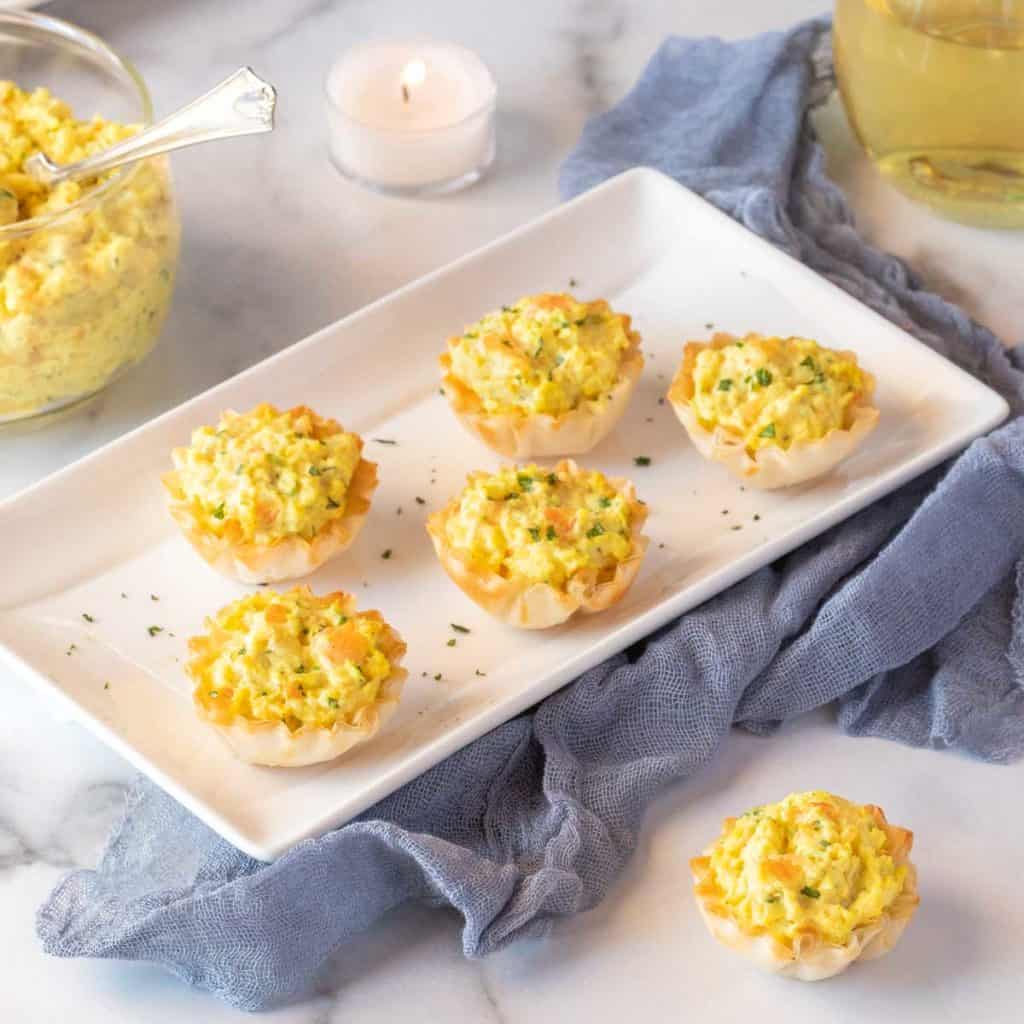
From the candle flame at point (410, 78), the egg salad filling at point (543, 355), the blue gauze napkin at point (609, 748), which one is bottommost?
the blue gauze napkin at point (609, 748)

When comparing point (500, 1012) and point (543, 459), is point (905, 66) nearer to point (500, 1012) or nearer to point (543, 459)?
point (543, 459)

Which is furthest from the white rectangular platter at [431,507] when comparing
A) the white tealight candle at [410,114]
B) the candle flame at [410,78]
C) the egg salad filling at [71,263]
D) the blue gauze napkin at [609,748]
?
the candle flame at [410,78]

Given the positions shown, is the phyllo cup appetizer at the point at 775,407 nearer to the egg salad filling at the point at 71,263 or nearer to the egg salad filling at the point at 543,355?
the egg salad filling at the point at 543,355

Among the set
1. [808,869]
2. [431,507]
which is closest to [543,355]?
[431,507]

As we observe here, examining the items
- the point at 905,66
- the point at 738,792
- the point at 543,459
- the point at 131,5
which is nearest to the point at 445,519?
the point at 543,459

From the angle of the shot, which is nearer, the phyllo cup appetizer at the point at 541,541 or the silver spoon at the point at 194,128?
the phyllo cup appetizer at the point at 541,541

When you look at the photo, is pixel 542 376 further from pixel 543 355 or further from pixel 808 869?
pixel 808 869

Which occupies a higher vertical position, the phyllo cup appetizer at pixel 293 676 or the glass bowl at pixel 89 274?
the glass bowl at pixel 89 274
